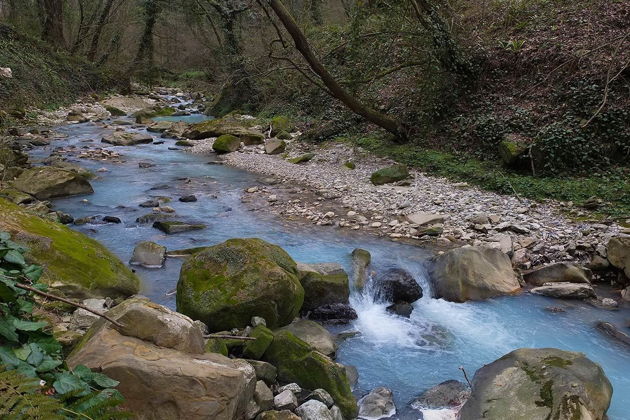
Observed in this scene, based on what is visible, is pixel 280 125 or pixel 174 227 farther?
pixel 280 125

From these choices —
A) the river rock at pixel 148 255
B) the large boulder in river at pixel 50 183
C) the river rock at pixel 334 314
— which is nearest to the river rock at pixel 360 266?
the river rock at pixel 334 314

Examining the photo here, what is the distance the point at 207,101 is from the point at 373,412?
26.5 meters

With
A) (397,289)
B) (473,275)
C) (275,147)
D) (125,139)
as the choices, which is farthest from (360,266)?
(125,139)

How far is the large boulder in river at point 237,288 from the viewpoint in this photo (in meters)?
5.22

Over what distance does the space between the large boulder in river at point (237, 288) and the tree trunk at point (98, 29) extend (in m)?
25.3

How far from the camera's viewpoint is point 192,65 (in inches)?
1351

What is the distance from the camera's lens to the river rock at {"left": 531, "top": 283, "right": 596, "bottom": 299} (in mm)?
6891

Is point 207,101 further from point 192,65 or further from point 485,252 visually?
point 485,252

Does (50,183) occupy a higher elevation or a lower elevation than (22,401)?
lower

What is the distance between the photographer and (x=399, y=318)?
6566 mm

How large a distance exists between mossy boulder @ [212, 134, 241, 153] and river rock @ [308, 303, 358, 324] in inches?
416

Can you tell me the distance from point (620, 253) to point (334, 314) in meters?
4.41

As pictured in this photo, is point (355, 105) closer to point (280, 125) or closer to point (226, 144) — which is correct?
point (226, 144)

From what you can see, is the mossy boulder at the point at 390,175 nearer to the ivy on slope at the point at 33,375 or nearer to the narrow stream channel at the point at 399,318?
the narrow stream channel at the point at 399,318
